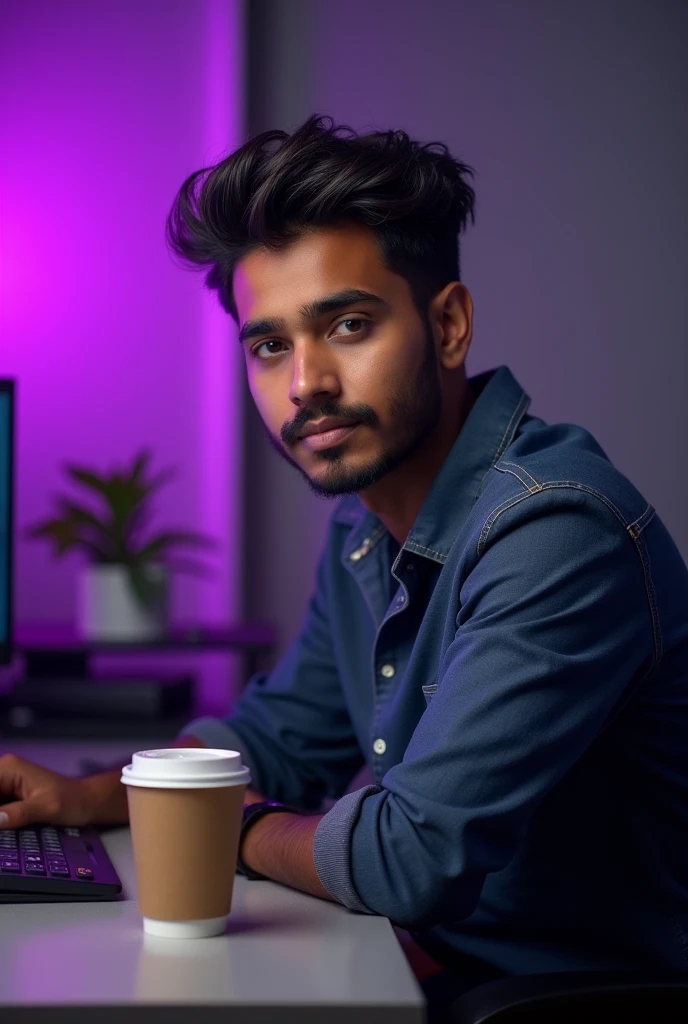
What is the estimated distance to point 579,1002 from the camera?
29.8 inches

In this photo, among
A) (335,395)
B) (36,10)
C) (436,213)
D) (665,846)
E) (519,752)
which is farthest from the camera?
(36,10)

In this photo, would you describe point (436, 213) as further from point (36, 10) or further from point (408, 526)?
point (36, 10)

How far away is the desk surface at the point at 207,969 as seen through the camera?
0.63m

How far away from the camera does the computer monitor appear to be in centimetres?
149

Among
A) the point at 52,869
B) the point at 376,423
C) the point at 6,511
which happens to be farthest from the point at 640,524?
the point at 6,511

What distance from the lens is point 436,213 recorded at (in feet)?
4.55

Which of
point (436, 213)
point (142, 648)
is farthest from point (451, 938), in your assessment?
point (142, 648)

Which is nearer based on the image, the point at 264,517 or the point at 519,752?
the point at 519,752

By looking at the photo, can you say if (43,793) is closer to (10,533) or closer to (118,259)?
(10,533)

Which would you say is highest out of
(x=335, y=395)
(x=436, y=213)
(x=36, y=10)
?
(x=36, y=10)

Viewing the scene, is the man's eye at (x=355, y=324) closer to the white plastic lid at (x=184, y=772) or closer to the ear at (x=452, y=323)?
the ear at (x=452, y=323)

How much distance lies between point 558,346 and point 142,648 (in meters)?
1.30

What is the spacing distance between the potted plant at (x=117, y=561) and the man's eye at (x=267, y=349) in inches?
32.8

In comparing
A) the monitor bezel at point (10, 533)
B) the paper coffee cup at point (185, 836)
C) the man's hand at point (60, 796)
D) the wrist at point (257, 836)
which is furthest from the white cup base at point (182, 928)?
the monitor bezel at point (10, 533)
